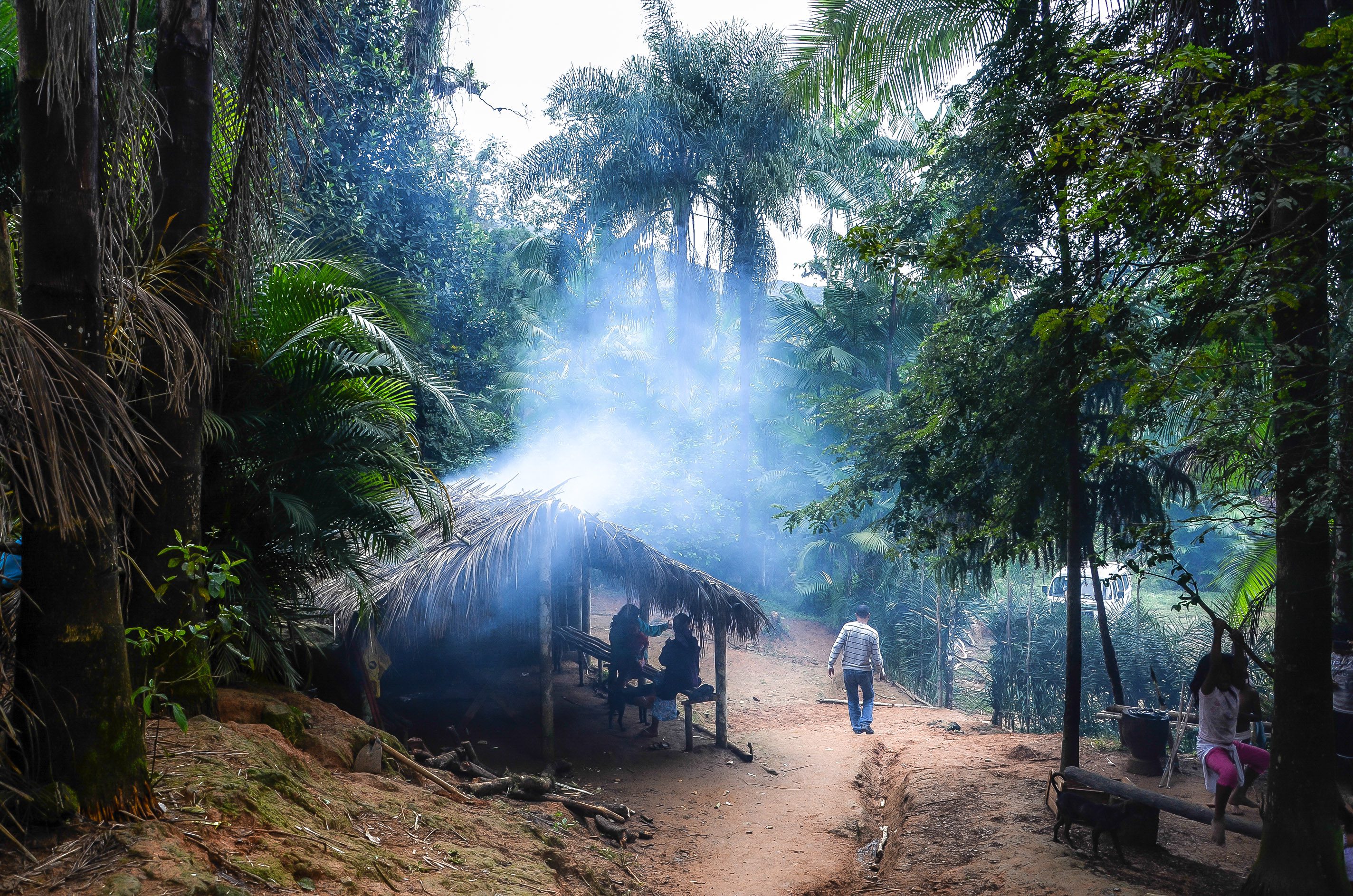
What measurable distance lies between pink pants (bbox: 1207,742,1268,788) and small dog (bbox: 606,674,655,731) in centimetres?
681

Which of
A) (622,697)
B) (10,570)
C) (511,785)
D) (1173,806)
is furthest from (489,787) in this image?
(1173,806)

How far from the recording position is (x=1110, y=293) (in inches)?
227

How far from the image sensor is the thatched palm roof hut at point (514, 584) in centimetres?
967

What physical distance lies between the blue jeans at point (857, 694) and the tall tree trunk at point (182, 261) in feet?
34.3

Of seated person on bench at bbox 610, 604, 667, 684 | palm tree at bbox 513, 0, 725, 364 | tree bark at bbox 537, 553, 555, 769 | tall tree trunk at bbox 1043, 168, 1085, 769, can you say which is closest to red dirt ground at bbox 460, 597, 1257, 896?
tree bark at bbox 537, 553, 555, 769

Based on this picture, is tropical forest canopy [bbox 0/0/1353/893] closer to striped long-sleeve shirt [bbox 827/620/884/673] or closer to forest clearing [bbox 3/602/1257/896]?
forest clearing [bbox 3/602/1257/896]

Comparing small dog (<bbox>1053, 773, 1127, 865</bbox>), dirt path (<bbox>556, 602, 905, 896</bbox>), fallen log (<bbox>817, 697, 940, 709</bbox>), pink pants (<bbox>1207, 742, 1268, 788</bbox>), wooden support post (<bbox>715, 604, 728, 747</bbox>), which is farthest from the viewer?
fallen log (<bbox>817, 697, 940, 709</bbox>)

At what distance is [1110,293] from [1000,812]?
5265 millimetres

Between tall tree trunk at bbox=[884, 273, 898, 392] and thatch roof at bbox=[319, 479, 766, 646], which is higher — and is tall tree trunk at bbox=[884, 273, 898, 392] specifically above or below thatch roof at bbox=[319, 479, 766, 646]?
above

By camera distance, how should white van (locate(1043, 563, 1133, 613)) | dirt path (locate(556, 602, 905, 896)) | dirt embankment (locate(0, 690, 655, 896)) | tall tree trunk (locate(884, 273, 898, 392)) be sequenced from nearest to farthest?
dirt embankment (locate(0, 690, 655, 896)) < dirt path (locate(556, 602, 905, 896)) < white van (locate(1043, 563, 1133, 613)) < tall tree trunk (locate(884, 273, 898, 392))

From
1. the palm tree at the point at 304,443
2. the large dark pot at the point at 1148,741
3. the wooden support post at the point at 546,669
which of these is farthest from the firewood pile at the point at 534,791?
the large dark pot at the point at 1148,741

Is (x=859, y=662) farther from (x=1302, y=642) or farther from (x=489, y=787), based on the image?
(x=1302, y=642)

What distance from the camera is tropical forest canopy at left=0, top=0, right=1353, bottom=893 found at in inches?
114

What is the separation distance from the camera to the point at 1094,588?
11195mm
